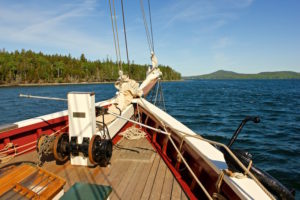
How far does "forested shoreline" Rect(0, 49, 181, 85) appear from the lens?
3273 inches

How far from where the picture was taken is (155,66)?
8.30 metres

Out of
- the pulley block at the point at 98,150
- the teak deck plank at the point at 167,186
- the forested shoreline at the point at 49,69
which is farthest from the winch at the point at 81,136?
the forested shoreline at the point at 49,69

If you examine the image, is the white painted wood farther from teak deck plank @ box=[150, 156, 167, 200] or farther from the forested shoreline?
the forested shoreline

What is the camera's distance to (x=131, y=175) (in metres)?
3.13

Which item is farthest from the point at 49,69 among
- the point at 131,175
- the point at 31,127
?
the point at 131,175

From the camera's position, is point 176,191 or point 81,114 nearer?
point 176,191

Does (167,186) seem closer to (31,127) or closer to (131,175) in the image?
(131,175)

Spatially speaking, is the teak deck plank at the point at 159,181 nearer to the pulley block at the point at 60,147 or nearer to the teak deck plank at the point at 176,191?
the teak deck plank at the point at 176,191

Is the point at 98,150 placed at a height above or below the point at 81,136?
below

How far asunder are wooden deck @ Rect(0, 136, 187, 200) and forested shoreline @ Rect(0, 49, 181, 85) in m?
61.2

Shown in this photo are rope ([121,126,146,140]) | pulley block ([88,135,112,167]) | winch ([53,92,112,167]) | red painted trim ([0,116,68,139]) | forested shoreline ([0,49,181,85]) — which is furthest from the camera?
forested shoreline ([0,49,181,85])

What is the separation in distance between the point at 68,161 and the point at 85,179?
77 centimetres

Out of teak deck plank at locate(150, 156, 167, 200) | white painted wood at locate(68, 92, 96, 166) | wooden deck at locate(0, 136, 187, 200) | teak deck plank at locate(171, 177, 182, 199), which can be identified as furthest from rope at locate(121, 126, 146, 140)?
teak deck plank at locate(171, 177, 182, 199)

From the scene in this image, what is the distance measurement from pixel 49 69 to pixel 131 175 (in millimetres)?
104572
